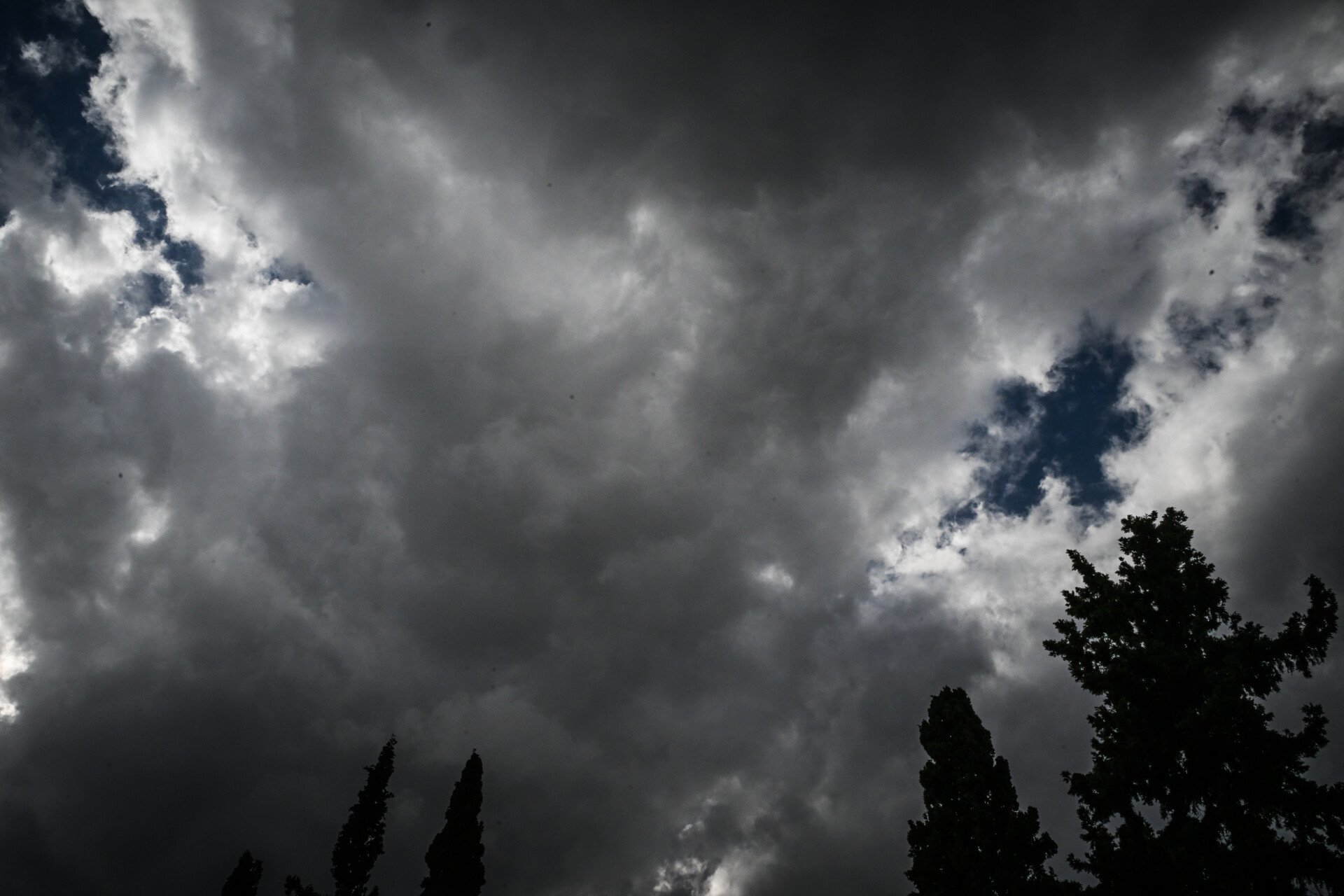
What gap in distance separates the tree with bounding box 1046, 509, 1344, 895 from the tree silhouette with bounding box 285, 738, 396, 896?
4678 centimetres

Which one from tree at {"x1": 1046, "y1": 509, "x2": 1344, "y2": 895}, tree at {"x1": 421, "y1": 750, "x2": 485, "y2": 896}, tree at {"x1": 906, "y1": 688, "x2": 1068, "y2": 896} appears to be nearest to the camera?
tree at {"x1": 1046, "y1": 509, "x2": 1344, "y2": 895}

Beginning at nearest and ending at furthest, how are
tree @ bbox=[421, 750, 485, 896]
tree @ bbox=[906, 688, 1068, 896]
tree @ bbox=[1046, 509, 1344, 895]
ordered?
tree @ bbox=[1046, 509, 1344, 895]
tree @ bbox=[906, 688, 1068, 896]
tree @ bbox=[421, 750, 485, 896]

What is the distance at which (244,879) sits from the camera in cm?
4688

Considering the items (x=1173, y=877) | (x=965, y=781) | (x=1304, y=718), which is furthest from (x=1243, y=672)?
(x=965, y=781)

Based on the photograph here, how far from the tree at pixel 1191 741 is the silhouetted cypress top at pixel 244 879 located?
55442 millimetres

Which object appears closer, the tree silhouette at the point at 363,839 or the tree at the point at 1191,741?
the tree at the point at 1191,741

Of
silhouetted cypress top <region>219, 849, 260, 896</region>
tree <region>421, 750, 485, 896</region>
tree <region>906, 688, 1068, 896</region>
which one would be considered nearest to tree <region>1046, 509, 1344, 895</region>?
tree <region>906, 688, 1068, 896</region>

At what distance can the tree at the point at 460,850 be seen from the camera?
4175 centimetres

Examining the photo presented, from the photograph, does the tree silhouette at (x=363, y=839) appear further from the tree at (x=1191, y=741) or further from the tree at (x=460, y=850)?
the tree at (x=1191, y=741)

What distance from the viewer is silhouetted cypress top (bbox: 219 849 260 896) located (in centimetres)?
4638

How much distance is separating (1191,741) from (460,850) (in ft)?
141

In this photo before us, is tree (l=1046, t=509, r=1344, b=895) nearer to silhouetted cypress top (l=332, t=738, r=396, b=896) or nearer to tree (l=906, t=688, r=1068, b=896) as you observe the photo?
tree (l=906, t=688, r=1068, b=896)

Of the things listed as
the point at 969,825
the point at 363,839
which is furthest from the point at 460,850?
the point at 969,825

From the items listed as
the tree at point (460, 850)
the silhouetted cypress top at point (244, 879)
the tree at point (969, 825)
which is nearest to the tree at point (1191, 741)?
the tree at point (969, 825)
